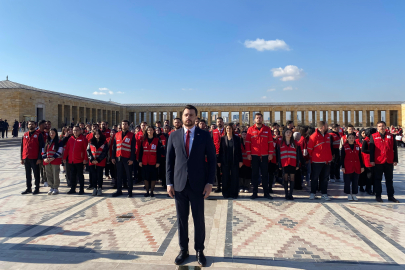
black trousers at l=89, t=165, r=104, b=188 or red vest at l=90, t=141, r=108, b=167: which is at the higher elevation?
red vest at l=90, t=141, r=108, b=167

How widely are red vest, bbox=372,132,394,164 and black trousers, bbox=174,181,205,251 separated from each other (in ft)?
18.3

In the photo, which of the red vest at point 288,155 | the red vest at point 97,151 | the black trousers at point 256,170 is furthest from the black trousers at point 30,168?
the red vest at point 288,155

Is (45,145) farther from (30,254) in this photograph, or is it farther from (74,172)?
(30,254)

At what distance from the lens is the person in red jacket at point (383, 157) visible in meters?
6.42

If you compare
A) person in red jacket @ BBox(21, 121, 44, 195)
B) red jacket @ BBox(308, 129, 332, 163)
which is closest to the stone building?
person in red jacket @ BBox(21, 121, 44, 195)

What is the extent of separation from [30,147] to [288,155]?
756 cm

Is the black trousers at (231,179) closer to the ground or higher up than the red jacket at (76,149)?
closer to the ground

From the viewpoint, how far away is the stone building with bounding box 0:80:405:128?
3156 cm

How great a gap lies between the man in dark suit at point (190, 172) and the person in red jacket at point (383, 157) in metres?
5.42

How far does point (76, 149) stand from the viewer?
7340mm

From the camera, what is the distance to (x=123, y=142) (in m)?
7.07

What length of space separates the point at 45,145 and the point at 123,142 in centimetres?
289

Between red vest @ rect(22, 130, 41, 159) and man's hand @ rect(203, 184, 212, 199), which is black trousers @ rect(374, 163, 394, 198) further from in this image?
red vest @ rect(22, 130, 41, 159)

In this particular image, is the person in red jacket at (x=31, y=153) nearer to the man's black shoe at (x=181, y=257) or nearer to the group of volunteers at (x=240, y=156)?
the group of volunteers at (x=240, y=156)
